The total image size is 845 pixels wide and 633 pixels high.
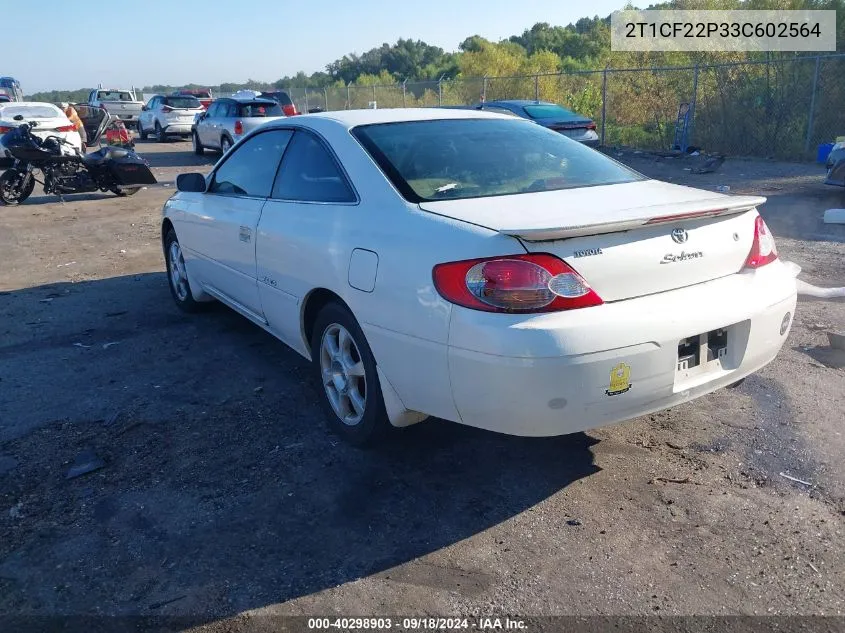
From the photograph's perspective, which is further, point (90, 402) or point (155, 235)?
point (155, 235)

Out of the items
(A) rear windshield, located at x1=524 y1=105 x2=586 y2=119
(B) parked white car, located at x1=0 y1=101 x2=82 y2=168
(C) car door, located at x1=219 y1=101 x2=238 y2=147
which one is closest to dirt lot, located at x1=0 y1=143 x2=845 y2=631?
(A) rear windshield, located at x1=524 y1=105 x2=586 y2=119

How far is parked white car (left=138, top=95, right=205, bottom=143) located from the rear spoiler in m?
24.8

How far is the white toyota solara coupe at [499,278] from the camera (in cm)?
273

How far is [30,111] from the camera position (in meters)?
16.2

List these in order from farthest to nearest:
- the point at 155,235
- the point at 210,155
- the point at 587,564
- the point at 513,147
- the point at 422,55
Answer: the point at 422,55 → the point at 210,155 → the point at 155,235 → the point at 513,147 → the point at 587,564

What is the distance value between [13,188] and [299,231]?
11511 millimetres

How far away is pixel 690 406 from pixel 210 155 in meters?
20.4

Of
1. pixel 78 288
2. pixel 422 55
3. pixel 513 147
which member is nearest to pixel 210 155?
pixel 78 288

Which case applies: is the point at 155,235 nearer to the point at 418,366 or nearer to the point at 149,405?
the point at 149,405

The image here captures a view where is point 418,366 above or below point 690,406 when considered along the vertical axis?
above

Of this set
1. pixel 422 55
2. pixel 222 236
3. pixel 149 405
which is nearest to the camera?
pixel 149 405

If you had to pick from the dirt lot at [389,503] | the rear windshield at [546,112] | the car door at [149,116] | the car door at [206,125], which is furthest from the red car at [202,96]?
the dirt lot at [389,503]

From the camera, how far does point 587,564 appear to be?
274cm

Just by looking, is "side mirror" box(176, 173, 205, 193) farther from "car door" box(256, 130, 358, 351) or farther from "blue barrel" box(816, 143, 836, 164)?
"blue barrel" box(816, 143, 836, 164)
